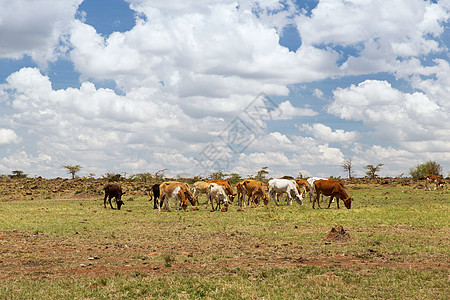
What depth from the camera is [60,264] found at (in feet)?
40.2

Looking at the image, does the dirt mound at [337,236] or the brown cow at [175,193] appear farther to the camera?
the brown cow at [175,193]

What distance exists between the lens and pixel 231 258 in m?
12.6

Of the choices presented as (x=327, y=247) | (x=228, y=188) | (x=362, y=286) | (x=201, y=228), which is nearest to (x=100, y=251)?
(x=201, y=228)

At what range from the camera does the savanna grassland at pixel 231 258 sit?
9.34m

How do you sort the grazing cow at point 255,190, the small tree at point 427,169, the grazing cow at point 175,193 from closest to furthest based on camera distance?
1. the grazing cow at point 175,193
2. the grazing cow at point 255,190
3. the small tree at point 427,169

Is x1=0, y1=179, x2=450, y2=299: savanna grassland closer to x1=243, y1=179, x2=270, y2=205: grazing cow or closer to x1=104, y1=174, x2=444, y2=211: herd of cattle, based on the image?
x1=104, y1=174, x2=444, y2=211: herd of cattle

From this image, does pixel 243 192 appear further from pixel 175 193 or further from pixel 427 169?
pixel 427 169

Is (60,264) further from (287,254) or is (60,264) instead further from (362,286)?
(362,286)

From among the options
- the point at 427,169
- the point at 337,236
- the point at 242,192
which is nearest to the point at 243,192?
the point at 242,192

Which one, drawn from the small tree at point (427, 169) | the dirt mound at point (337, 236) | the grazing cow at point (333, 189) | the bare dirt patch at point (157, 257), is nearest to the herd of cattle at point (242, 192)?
the grazing cow at point (333, 189)

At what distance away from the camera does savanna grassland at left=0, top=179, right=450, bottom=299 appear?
30.7ft

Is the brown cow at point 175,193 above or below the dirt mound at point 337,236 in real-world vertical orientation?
above

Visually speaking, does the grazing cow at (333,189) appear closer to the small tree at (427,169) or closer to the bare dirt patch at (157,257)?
the bare dirt patch at (157,257)

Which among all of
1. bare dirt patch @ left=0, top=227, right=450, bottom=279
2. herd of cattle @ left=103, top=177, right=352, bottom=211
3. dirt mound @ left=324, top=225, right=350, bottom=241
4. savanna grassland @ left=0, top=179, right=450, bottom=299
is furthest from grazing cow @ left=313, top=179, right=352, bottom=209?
bare dirt patch @ left=0, top=227, right=450, bottom=279
